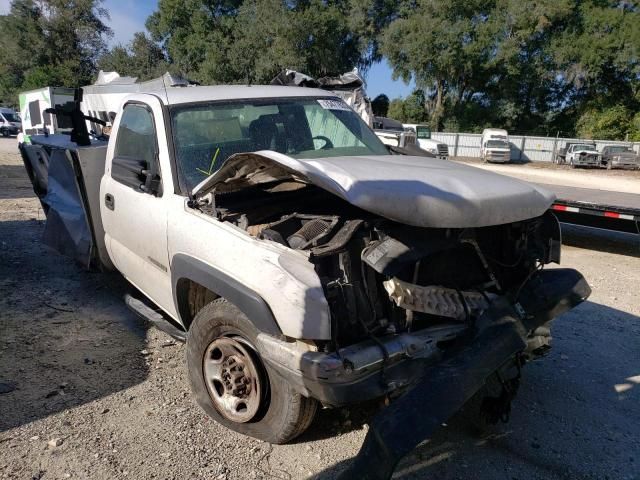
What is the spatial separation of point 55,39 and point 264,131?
191 ft

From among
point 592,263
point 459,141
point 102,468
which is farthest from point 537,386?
point 459,141

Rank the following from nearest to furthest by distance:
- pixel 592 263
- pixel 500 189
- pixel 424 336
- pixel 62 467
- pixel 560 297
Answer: pixel 424 336 < pixel 62 467 < pixel 500 189 < pixel 560 297 < pixel 592 263

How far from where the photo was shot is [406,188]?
267 centimetres

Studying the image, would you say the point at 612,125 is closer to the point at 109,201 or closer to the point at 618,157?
the point at 618,157

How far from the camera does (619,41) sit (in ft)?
125

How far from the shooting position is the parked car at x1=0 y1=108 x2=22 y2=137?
34969 mm

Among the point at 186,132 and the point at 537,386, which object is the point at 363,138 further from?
Result: the point at 537,386

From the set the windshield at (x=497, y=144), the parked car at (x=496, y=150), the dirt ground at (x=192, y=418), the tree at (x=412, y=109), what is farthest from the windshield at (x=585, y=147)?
the dirt ground at (x=192, y=418)

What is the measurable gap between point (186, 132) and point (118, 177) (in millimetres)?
638

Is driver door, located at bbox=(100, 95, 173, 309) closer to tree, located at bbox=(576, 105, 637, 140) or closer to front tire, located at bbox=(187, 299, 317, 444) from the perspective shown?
front tire, located at bbox=(187, 299, 317, 444)

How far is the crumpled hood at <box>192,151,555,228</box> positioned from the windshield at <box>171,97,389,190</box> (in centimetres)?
59

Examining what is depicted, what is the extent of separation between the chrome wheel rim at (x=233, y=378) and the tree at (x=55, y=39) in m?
54.2

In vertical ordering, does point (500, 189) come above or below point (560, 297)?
above

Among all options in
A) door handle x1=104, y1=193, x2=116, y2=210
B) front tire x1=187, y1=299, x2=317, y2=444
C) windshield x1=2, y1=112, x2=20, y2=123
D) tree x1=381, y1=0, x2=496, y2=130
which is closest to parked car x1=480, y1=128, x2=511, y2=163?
tree x1=381, y1=0, x2=496, y2=130
